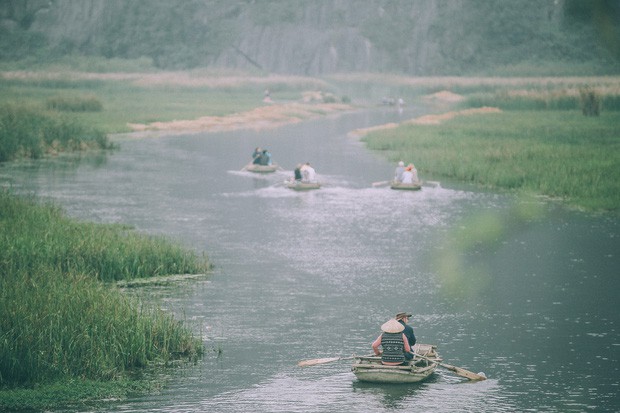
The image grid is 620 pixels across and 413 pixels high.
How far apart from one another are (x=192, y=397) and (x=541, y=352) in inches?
336

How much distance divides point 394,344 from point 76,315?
692 centimetres

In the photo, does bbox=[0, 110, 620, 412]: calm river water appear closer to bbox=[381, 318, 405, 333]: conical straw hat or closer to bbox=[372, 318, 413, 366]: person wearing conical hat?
bbox=[372, 318, 413, 366]: person wearing conical hat

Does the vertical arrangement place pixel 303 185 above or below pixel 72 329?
above

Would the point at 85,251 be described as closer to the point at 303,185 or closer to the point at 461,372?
the point at 461,372

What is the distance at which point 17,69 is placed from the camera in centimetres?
16050

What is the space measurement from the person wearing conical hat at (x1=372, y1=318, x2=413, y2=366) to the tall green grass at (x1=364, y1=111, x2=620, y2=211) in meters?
26.6

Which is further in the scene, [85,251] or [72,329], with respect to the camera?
[85,251]

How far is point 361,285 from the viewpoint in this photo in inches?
1238

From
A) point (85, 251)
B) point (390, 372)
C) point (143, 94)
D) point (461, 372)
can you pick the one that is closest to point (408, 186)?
point (85, 251)

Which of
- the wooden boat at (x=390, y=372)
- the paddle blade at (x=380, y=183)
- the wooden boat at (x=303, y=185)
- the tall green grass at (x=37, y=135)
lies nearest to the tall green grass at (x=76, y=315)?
the wooden boat at (x=390, y=372)

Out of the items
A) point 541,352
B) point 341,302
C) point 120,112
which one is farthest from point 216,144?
point 541,352

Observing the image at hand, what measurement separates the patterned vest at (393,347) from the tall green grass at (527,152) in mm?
26720

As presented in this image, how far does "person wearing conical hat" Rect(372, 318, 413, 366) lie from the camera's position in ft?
69.4

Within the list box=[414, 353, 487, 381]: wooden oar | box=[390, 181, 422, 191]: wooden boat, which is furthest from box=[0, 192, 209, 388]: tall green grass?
box=[390, 181, 422, 191]: wooden boat
